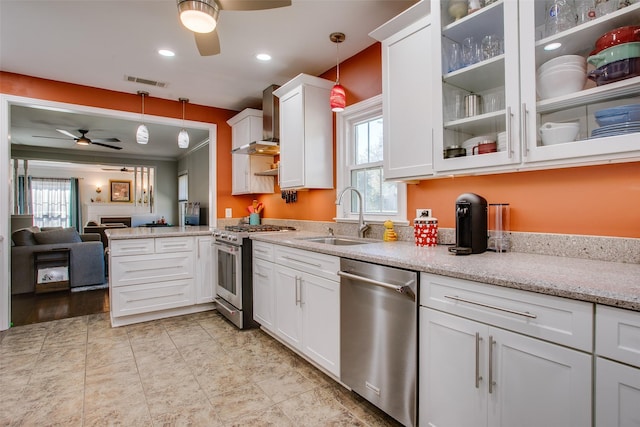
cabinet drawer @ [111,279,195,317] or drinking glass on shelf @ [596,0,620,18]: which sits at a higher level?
drinking glass on shelf @ [596,0,620,18]

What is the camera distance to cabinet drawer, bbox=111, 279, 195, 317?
329 centimetres

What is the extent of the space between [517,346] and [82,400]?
2.40 metres

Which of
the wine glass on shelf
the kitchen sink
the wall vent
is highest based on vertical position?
the wall vent

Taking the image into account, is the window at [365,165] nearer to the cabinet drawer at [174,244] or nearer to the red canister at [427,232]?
the red canister at [427,232]

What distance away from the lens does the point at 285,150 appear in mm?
3316

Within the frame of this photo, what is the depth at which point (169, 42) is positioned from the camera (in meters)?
2.74

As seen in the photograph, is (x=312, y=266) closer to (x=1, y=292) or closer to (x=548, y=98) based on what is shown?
(x=548, y=98)

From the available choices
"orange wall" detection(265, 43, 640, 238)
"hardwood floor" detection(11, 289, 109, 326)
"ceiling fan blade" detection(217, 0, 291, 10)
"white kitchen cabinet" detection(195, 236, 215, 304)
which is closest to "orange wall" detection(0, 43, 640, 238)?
"orange wall" detection(265, 43, 640, 238)

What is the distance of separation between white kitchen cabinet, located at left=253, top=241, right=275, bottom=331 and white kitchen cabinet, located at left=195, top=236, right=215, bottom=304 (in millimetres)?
943

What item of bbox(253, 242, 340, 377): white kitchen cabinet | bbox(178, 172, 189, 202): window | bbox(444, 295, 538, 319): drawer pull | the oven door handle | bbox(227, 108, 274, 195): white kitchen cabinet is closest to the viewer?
bbox(444, 295, 538, 319): drawer pull

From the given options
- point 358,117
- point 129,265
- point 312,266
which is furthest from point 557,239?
point 129,265

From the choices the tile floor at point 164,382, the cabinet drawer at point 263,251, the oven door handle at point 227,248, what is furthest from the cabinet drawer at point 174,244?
the cabinet drawer at point 263,251

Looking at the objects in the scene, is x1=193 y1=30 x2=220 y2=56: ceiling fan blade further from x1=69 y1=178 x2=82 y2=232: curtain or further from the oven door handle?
x1=69 y1=178 x2=82 y2=232: curtain

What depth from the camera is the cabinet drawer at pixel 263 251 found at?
9.18ft
